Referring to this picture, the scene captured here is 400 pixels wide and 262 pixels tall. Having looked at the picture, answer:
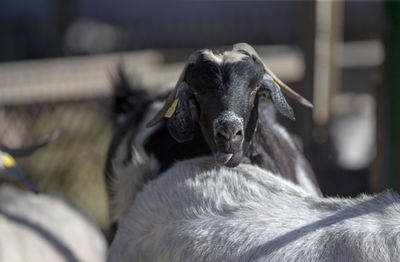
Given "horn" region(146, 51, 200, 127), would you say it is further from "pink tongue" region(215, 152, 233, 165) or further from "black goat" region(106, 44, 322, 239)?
"pink tongue" region(215, 152, 233, 165)

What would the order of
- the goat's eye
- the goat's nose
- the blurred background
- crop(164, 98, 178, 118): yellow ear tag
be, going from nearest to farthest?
the goat's nose
the goat's eye
crop(164, 98, 178, 118): yellow ear tag
the blurred background

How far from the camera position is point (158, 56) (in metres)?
8.76

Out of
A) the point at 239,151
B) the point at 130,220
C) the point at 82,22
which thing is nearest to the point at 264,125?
the point at 239,151

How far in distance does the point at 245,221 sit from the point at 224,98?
1.63ft

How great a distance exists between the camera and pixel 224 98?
2.44m

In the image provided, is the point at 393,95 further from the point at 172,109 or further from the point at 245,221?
the point at 245,221

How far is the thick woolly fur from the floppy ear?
141mm

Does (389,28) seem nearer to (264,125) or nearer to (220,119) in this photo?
(264,125)

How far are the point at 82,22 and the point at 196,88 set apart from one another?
A: 532 inches

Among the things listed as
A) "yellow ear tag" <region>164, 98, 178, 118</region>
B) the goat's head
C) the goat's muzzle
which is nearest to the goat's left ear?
the goat's head

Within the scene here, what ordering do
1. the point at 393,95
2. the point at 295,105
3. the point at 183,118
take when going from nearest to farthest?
the point at 183,118 → the point at 393,95 → the point at 295,105

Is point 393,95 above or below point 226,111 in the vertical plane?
below

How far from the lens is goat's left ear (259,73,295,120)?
101 inches

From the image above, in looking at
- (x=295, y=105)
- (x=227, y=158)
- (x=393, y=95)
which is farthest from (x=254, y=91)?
(x=295, y=105)
